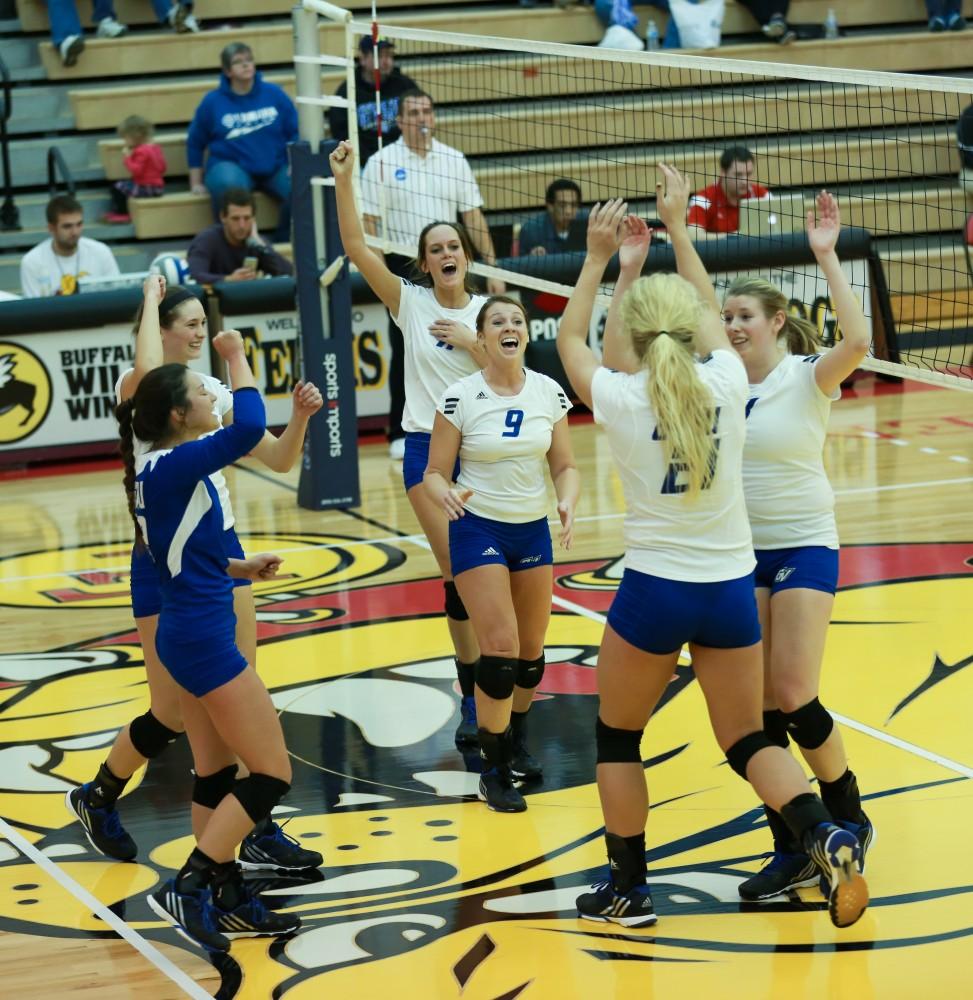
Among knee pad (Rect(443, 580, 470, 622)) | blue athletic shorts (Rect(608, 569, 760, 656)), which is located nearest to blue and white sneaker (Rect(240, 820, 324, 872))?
knee pad (Rect(443, 580, 470, 622))

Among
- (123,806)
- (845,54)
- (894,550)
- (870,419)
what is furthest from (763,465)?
(845,54)

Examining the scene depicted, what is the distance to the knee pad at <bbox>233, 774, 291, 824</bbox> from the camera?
468 cm

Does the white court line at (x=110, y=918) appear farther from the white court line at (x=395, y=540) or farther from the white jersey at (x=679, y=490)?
the white court line at (x=395, y=540)

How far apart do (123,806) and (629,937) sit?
2.18 m

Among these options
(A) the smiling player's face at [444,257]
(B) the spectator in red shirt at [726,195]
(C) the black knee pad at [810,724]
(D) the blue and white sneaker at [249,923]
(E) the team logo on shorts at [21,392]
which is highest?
(A) the smiling player's face at [444,257]

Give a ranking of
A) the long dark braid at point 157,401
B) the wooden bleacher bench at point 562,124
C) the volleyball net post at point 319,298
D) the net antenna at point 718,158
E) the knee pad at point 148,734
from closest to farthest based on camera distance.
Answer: the long dark braid at point 157,401, the knee pad at point 148,734, the volleyball net post at point 319,298, the net antenna at point 718,158, the wooden bleacher bench at point 562,124

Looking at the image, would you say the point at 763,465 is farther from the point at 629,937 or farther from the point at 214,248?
the point at 214,248

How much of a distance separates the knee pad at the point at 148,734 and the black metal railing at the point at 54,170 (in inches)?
393

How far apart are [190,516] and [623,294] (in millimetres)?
1383

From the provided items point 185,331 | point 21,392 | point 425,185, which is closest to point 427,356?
point 185,331

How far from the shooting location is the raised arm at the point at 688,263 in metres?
4.71

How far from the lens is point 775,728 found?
509 cm

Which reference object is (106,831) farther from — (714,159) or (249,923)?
(714,159)

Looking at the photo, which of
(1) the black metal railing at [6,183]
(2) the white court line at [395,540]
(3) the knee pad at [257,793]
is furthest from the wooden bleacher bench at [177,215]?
(3) the knee pad at [257,793]
